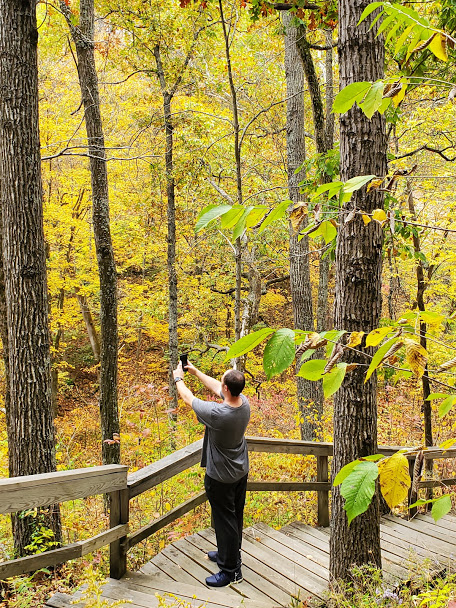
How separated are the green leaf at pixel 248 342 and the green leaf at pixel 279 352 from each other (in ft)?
0.14

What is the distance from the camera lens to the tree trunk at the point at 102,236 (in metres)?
7.88

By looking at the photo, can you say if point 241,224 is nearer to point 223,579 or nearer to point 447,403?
point 447,403

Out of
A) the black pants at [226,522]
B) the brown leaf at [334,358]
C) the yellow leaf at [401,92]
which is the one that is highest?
the yellow leaf at [401,92]

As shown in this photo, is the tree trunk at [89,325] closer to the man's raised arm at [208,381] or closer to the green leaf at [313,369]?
the man's raised arm at [208,381]

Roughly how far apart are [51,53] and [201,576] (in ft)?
38.7

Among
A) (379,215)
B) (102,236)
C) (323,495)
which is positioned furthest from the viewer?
(102,236)

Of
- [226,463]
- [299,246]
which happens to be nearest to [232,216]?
[226,463]

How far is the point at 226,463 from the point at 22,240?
3.11 metres

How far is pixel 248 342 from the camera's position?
1361 mm

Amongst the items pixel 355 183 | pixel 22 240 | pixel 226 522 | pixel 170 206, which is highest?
pixel 170 206

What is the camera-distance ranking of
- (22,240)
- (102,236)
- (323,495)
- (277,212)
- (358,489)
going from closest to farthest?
(358,489) → (277,212) → (22,240) → (323,495) → (102,236)

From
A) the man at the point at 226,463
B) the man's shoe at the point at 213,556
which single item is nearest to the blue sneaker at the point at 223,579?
the man at the point at 226,463

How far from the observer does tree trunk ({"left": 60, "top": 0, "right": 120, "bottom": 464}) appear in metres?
7.88

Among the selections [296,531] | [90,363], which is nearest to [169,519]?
[296,531]
